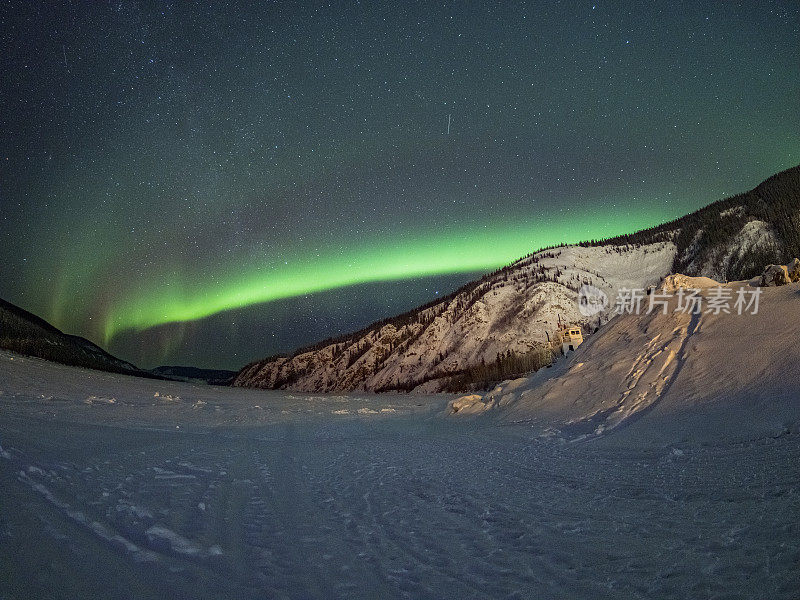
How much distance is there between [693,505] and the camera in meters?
5.05

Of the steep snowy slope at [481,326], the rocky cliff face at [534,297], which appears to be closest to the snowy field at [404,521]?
the rocky cliff face at [534,297]

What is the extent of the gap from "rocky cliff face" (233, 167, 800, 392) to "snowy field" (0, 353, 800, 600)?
5100cm

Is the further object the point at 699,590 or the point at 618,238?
the point at 618,238

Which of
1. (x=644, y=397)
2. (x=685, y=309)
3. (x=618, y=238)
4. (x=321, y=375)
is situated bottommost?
(x=321, y=375)

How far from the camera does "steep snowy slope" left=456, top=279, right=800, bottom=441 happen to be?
29.8 feet

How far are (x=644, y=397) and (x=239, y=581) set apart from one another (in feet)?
37.7

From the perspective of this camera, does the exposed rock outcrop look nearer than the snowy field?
No

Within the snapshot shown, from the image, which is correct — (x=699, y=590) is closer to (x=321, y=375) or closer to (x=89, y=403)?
(x=89, y=403)

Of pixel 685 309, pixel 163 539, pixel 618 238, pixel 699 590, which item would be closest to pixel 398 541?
pixel 163 539

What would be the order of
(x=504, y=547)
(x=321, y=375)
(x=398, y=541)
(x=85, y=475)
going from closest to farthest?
(x=504, y=547) < (x=398, y=541) < (x=85, y=475) < (x=321, y=375)

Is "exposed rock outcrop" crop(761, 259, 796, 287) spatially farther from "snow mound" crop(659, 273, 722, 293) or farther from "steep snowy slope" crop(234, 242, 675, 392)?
"steep snowy slope" crop(234, 242, 675, 392)

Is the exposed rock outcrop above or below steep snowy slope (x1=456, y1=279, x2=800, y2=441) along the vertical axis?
above

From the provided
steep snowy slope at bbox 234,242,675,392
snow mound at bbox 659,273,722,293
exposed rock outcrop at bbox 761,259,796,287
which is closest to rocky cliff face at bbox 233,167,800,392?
steep snowy slope at bbox 234,242,675,392

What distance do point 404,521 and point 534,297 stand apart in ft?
295
